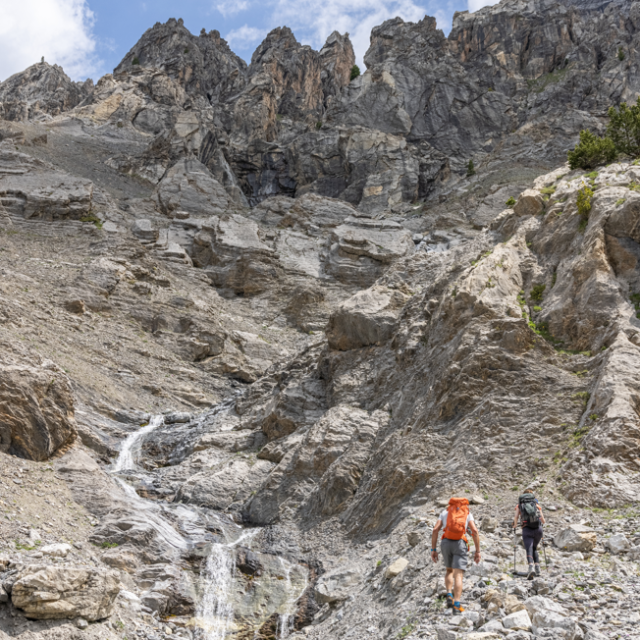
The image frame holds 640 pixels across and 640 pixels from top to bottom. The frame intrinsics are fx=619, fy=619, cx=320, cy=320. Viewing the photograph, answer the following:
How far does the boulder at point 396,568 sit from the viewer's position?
1298 centimetres

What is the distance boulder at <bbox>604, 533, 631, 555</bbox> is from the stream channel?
773cm

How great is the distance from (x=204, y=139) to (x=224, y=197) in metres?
13.0

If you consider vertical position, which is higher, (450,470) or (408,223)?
(408,223)

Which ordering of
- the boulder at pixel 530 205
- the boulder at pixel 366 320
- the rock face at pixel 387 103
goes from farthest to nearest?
the rock face at pixel 387 103 → the boulder at pixel 366 320 → the boulder at pixel 530 205

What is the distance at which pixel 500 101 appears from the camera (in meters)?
83.1

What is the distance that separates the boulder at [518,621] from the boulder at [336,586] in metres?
6.24

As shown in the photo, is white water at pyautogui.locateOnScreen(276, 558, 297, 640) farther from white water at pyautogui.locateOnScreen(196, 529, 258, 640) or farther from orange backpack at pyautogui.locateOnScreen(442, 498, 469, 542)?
orange backpack at pyautogui.locateOnScreen(442, 498, 469, 542)

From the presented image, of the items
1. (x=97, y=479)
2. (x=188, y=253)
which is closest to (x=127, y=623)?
(x=97, y=479)

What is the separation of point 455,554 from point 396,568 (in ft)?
10.1

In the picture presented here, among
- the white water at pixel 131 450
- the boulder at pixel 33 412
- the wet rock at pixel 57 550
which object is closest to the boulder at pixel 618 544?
the wet rock at pixel 57 550

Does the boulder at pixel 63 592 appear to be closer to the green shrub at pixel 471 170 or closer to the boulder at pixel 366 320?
the boulder at pixel 366 320

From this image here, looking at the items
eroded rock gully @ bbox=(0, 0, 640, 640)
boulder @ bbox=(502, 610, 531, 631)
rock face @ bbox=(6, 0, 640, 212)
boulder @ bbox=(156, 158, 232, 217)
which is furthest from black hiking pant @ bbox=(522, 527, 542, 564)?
rock face @ bbox=(6, 0, 640, 212)

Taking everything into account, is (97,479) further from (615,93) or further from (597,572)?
(615,93)

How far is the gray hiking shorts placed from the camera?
10.2 metres
